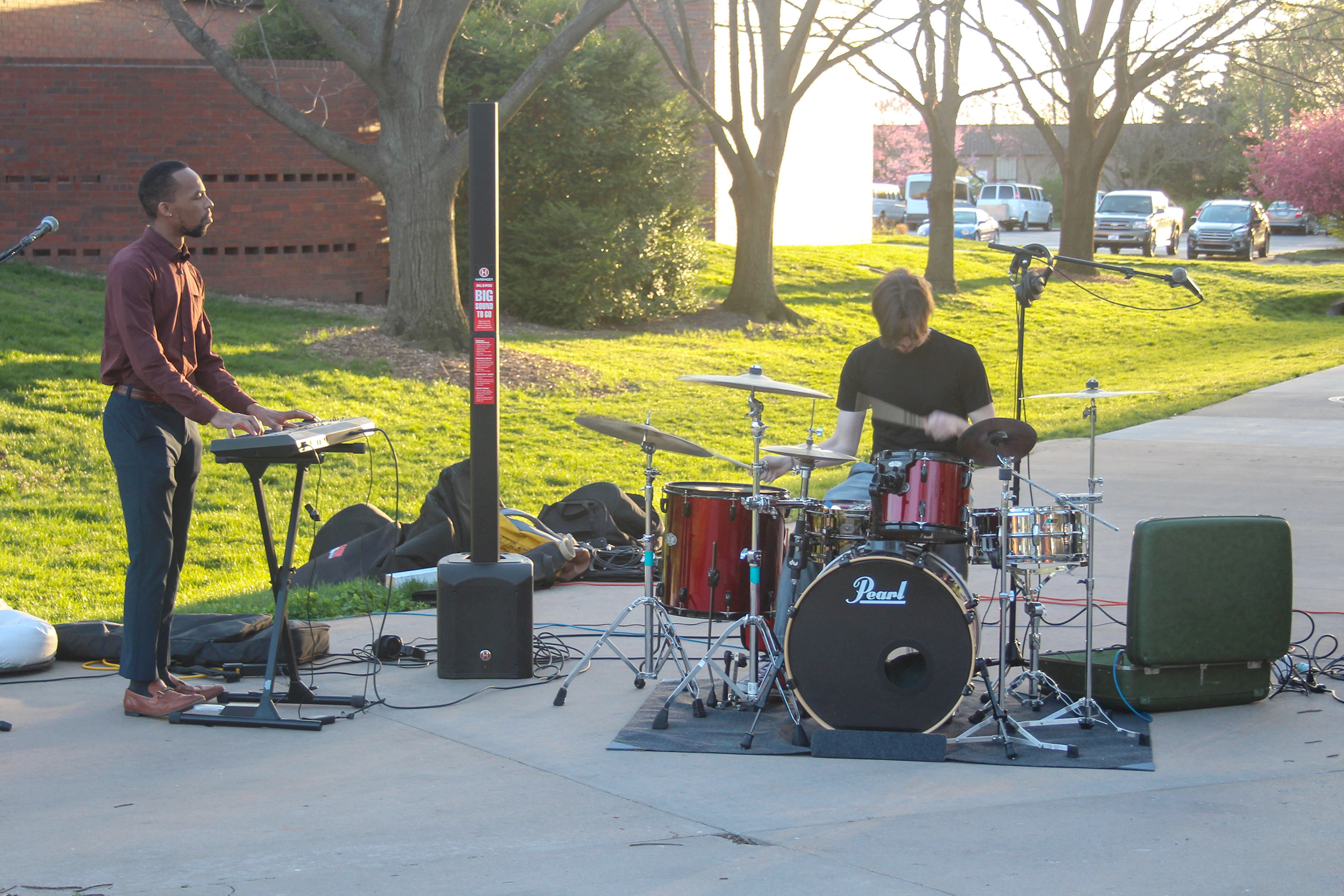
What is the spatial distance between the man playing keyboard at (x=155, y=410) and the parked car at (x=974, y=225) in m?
37.1

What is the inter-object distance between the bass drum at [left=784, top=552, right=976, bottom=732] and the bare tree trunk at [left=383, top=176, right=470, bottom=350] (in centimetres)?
1053

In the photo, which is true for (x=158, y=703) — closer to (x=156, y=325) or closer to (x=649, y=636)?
(x=156, y=325)

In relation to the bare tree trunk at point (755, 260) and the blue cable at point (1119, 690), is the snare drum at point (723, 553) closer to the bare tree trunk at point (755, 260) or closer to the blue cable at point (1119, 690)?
the blue cable at point (1119, 690)

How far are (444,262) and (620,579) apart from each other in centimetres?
765

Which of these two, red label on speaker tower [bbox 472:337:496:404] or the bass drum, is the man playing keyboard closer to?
red label on speaker tower [bbox 472:337:496:404]

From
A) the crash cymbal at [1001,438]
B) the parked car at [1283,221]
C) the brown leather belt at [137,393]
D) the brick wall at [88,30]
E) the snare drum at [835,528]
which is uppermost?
the brick wall at [88,30]

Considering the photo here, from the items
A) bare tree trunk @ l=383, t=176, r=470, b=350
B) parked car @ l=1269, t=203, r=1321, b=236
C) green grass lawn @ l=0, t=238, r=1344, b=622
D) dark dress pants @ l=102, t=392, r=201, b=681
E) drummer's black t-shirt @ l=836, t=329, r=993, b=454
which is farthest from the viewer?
parked car @ l=1269, t=203, r=1321, b=236

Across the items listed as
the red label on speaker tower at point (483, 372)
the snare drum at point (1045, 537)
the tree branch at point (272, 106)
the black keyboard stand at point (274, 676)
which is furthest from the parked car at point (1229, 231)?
the black keyboard stand at point (274, 676)

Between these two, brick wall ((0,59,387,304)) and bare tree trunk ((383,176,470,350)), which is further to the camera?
brick wall ((0,59,387,304))

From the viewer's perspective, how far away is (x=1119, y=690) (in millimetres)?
5570

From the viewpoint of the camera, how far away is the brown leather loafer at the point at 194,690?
5.60 m

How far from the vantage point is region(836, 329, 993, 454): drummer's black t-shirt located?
5887 millimetres

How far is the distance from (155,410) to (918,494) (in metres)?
3.07

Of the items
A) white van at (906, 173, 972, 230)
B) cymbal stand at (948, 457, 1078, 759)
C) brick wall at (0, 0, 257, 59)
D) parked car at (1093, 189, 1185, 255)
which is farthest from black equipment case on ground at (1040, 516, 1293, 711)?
white van at (906, 173, 972, 230)
